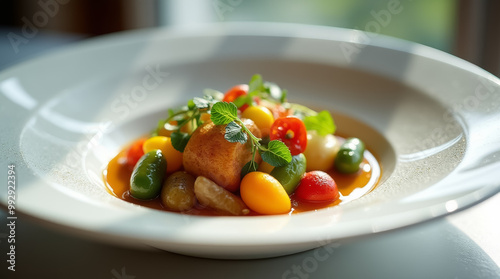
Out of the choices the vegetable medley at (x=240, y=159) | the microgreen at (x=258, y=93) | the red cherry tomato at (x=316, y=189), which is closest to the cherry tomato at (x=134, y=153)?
the vegetable medley at (x=240, y=159)

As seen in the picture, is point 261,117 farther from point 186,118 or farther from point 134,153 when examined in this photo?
point 134,153

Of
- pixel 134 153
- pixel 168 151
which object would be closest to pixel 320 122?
pixel 168 151

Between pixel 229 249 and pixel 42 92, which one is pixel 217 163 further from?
pixel 42 92

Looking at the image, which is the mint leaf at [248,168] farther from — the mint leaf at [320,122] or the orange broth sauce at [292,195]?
the mint leaf at [320,122]

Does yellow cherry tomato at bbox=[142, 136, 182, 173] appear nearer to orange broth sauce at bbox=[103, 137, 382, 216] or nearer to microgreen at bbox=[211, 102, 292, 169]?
orange broth sauce at bbox=[103, 137, 382, 216]

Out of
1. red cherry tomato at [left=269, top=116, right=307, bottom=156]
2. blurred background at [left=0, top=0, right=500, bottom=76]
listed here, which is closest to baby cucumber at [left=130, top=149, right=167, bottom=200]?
red cherry tomato at [left=269, top=116, right=307, bottom=156]

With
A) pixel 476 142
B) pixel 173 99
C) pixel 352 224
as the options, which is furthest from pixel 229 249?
pixel 173 99

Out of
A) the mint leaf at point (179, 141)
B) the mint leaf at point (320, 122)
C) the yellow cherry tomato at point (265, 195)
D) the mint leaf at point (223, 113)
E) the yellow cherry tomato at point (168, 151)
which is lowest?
the yellow cherry tomato at point (168, 151)
